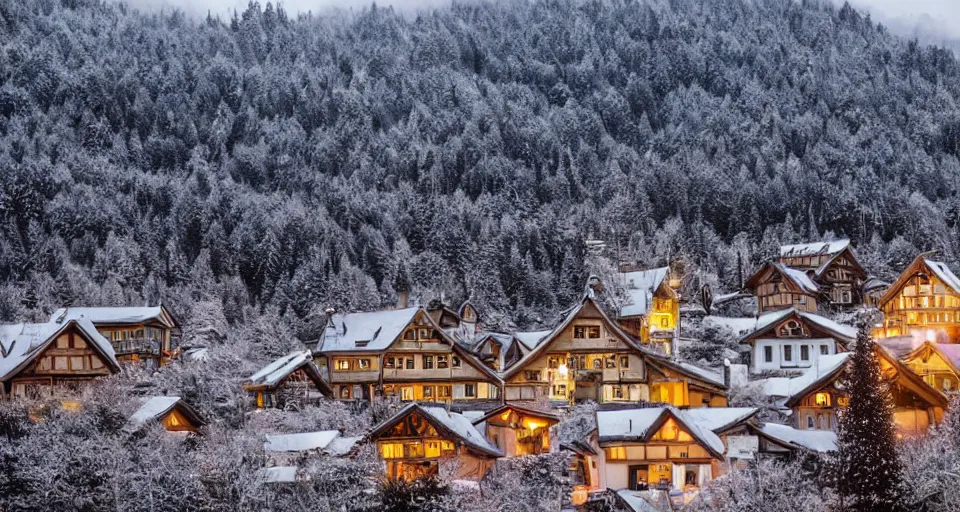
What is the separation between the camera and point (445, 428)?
6488cm

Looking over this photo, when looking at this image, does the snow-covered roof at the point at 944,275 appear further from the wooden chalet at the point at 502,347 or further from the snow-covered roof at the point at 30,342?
the snow-covered roof at the point at 30,342

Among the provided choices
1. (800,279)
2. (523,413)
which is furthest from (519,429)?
(800,279)

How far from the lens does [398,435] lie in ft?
213

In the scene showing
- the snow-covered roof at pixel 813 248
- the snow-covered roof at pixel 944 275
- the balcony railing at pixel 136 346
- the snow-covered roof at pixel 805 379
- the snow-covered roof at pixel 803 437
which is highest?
the snow-covered roof at pixel 813 248

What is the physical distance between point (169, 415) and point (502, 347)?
30621mm

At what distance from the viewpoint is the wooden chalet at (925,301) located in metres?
97.5

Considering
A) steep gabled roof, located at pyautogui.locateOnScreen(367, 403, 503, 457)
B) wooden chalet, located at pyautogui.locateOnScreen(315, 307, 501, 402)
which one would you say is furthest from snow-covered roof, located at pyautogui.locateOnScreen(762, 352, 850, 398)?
steep gabled roof, located at pyautogui.locateOnScreen(367, 403, 503, 457)

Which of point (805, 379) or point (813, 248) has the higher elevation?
point (813, 248)

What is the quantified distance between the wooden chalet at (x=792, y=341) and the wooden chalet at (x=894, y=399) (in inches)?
553

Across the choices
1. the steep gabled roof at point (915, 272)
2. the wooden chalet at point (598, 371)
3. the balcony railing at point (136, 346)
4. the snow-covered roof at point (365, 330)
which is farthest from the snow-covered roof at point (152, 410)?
the steep gabled roof at point (915, 272)

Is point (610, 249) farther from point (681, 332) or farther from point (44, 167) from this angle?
point (44, 167)

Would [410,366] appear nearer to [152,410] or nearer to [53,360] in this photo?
[152,410]

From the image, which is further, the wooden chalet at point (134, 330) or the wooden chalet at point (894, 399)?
the wooden chalet at point (134, 330)

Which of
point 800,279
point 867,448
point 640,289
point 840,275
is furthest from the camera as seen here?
point 840,275
